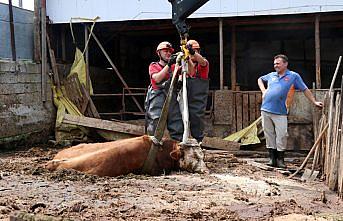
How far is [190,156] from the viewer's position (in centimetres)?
513

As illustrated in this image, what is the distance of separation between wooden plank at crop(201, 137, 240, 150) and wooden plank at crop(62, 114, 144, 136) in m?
1.23

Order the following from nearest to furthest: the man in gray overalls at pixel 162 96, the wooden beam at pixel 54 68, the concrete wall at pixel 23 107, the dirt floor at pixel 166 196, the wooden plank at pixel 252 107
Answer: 1. the dirt floor at pixel 166 196
2. the man in gray overalls at pixel 162 96
3. the concrete wall at pixel 23 107
4. the wooden plank at pixel 252 107
5. the wooden beam at pixel 54 68

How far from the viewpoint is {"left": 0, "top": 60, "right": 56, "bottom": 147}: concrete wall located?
321 inches

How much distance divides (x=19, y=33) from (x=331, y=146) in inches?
247

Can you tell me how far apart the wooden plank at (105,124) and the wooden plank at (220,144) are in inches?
48.6

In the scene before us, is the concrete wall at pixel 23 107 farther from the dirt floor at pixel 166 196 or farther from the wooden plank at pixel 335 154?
the wooden plank at pixel 335 154

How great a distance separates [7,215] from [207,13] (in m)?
6.65

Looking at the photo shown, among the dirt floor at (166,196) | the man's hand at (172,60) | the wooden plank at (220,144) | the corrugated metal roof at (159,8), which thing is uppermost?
the corrugated metal roof at (159,8)

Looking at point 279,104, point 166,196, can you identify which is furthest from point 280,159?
point 166,196

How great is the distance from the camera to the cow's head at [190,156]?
201 inches

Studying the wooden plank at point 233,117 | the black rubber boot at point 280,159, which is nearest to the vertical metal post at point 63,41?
the wooden plank at point 233,117

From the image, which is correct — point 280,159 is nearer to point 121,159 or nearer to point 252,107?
point 252,107

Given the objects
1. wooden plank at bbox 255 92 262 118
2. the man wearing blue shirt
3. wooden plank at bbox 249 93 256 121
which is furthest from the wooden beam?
the man wearing blue shirt

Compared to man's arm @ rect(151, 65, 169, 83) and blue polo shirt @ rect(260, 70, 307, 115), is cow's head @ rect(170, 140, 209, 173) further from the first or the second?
blue polo shirt @ rect(260, 70, 307, 115)
